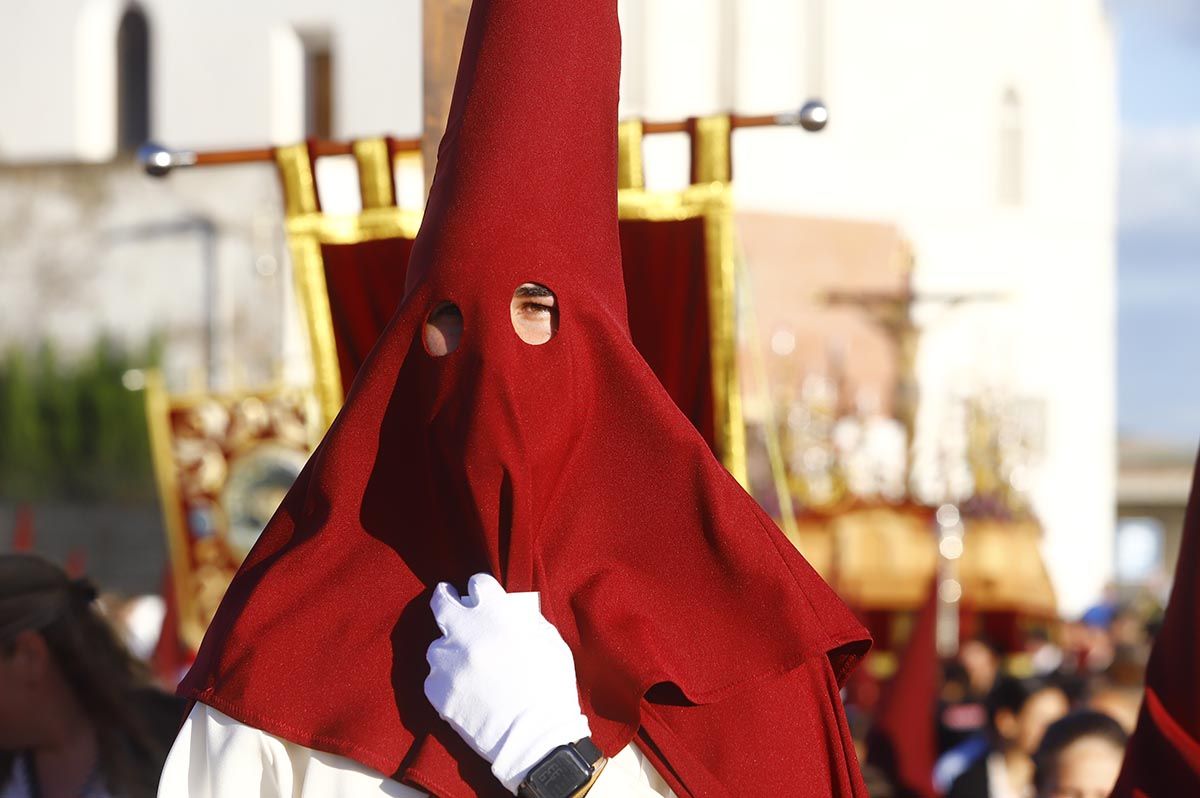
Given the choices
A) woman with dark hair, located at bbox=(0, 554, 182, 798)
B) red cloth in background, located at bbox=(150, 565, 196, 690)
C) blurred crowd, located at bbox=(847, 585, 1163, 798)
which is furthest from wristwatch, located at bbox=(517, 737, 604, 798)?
red cloth in background, located at bbox=(150, 565, 196, 690)

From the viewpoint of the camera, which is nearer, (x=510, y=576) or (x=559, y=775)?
(x=559, y=775)

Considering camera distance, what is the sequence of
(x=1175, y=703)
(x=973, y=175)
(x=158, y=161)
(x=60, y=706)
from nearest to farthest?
(x=1175, y=703) < (x=60, y=706) < (x=158, y=161) < (x=973, y=175)

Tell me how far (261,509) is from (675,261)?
3418 millimetres

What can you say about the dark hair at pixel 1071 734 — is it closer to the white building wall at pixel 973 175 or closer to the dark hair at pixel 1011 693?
the dark hair at pixel 1011 693

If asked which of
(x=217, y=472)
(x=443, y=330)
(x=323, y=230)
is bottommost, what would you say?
(x=217, y=472)

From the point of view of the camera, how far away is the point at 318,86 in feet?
71.4

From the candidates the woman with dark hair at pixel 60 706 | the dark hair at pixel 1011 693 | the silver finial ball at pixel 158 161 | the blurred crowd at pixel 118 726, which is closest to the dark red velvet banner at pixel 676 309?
the silver finial ball at pixel 158 161

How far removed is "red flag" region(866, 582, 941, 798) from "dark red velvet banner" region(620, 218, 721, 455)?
1786 millimetres

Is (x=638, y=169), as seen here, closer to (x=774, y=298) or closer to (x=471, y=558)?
(x=471, y=558)

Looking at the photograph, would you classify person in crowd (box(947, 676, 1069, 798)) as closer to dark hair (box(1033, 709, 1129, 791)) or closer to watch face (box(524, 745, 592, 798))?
dark hair (box(1033, 709, 1129, 791))

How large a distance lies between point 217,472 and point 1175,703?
201 inches

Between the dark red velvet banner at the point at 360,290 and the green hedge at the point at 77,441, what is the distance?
16.0 metres

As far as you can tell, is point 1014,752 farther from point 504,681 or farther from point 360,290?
point 504,681

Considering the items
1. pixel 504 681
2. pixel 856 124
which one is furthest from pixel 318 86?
pixel 504 681
